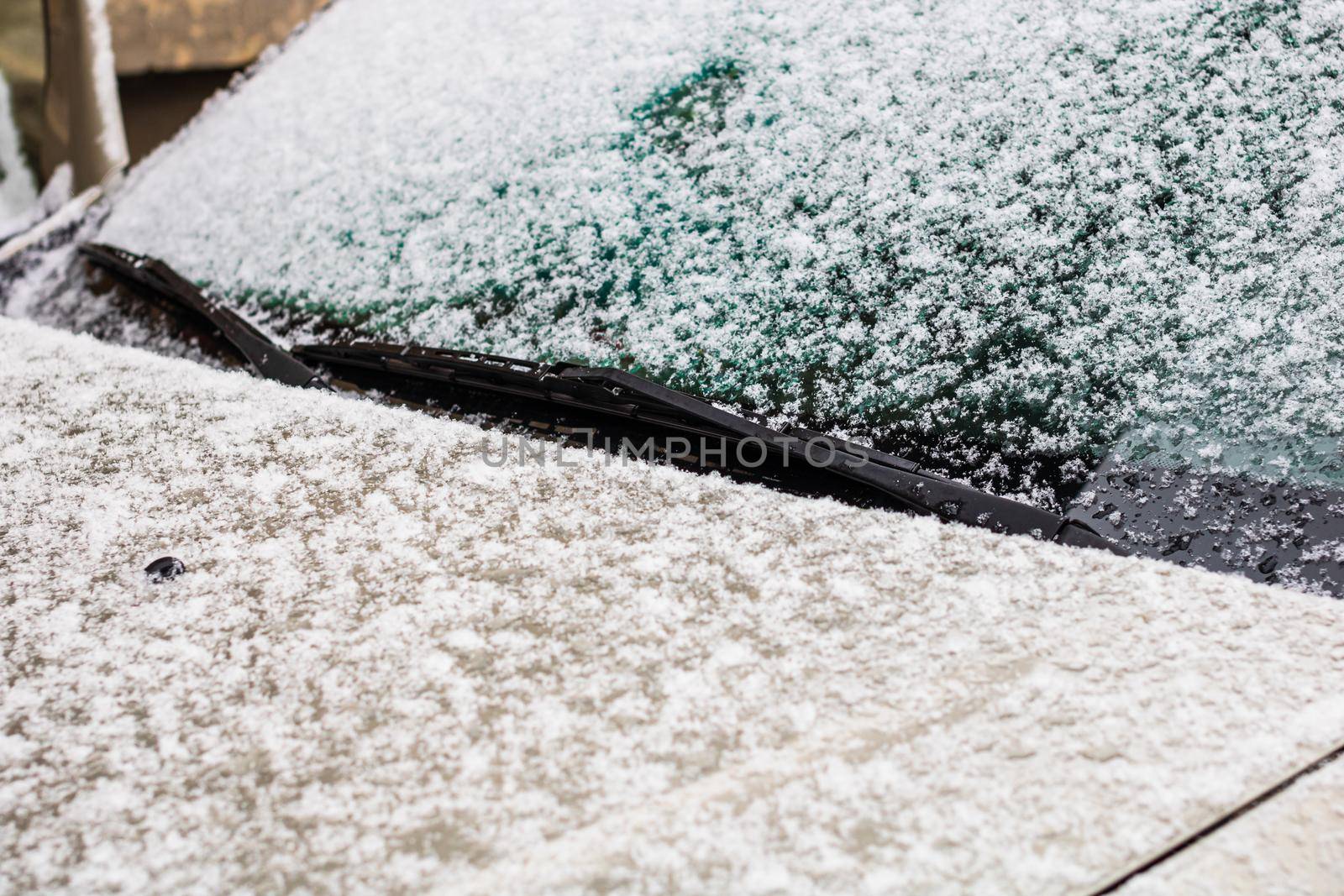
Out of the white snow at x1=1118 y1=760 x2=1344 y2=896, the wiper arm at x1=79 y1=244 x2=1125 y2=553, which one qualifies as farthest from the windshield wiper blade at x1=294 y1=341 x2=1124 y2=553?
the white snow at x1=1118 y1=760 x2=1344 y2=896

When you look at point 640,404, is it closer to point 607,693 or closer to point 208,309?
point 607,693

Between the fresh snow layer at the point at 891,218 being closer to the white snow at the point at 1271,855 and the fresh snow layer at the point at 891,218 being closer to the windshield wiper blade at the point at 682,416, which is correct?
the windshield wiper blade at the point at 682,416

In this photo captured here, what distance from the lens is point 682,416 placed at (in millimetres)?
1188

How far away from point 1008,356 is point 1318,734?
501mm

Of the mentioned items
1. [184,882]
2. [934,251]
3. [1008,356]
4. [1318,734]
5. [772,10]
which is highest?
[772,10]

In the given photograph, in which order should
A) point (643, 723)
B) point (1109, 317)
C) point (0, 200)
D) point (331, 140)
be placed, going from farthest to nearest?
point (0, 200) → point (331, 140) → point (1109, 317) → point (643, 723)

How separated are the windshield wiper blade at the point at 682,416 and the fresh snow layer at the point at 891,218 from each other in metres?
0.04

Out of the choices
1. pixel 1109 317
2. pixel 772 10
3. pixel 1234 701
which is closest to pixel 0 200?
pixel 772 10

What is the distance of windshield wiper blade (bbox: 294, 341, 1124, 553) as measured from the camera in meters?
1.03

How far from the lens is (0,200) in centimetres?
305

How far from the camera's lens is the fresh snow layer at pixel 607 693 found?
2.40 feet

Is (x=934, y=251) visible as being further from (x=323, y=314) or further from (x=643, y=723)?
(x=323, y=314)

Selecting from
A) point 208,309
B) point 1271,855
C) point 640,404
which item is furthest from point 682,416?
point 208,309

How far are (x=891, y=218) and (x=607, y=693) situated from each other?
2.45ft
